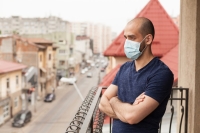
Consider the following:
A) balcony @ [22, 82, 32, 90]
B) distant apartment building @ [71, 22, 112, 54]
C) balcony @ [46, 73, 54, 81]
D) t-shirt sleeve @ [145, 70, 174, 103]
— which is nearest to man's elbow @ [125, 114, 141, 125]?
t-shirt sleeve @ [145, 70, 174, 103]

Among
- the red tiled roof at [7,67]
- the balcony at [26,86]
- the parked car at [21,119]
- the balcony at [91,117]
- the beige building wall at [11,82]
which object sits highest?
the balcony at [91,117]

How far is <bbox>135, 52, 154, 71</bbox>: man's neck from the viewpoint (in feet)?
4.71

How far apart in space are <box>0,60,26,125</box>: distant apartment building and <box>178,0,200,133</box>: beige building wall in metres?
10.9

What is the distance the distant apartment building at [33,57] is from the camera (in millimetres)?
17297

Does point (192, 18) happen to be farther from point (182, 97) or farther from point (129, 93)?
point (129, 93)

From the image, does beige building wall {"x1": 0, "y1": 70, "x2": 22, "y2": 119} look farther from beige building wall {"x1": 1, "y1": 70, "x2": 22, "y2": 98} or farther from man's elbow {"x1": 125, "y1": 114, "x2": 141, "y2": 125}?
man's elbow {"x1": 125, "y1": 114, "x2": 141, "y2": 125}

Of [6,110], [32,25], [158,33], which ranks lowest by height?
[6,110]

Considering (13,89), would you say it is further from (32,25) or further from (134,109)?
(134,109)

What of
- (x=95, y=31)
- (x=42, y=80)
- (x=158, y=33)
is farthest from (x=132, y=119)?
(x=95, y=31)

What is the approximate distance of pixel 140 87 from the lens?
53.8 inches

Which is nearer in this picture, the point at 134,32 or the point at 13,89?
the point at 134,32

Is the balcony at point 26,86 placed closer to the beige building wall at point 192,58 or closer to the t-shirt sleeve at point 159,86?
the beige building wall at point 192,58

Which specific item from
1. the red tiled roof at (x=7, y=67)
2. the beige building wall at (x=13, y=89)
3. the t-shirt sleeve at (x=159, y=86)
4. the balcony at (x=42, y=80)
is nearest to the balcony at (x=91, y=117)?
the t-shirt sleeve at (x=159, y=86)

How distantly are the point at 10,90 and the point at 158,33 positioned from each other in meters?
8.75
